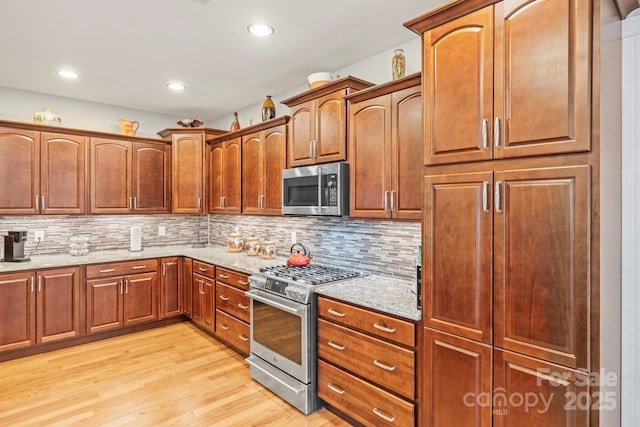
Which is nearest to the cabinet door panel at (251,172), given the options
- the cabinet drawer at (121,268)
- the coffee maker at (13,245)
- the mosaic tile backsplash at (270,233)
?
the mosaic tile backsplash at (270,233)

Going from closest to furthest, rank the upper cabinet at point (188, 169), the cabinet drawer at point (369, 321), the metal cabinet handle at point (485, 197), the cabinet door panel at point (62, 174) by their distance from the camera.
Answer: the metal cabinet handle at point (485, 197), the cabinet drawer at point (369, 321), the cabinet door panel at point (62, 174), the upper cabinet at point (188, 169)

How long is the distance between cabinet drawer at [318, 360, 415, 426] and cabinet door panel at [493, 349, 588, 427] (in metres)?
0.52

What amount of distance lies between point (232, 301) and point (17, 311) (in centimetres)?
200

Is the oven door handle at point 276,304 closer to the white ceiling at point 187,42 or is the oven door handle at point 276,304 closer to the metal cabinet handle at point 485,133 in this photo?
the metal cabinet handle at point 485,133

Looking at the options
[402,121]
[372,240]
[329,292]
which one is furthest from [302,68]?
[329,292]

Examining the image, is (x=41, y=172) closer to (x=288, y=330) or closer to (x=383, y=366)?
(x=288, y=330)

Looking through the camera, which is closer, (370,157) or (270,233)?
(370,157)

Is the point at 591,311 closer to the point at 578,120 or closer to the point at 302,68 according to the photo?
the point at 578,120

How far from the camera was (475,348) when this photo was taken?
5.52 feet

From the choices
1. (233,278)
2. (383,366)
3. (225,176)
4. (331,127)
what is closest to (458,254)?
(383,366)

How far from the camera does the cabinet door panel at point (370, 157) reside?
98.0 inches

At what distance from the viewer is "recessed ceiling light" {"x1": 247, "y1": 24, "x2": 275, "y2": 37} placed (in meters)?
2.52

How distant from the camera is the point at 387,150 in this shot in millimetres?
2480

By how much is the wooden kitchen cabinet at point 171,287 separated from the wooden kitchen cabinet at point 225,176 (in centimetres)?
82
